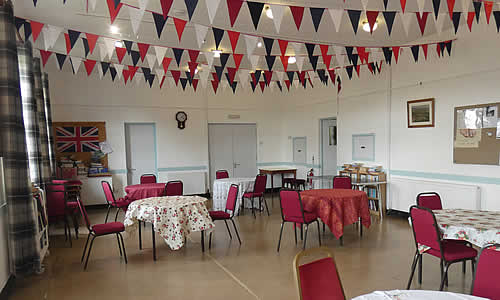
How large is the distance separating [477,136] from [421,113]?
3.52 ft

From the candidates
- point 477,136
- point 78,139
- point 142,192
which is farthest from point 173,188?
point 477,136

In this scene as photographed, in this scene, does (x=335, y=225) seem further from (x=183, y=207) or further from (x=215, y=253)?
(x=183, y=207)

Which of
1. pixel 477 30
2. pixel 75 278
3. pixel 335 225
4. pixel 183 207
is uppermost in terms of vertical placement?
pixel 477 30

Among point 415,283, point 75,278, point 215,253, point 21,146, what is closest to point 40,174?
point 21,146

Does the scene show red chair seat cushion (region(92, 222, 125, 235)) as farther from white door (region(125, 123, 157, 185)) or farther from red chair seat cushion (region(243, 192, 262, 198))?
white door (region(125, 123, 157, 185))

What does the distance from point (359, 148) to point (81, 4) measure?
5.84 meters

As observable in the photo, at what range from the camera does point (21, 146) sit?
3607 mm

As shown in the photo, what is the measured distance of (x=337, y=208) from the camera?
459cm

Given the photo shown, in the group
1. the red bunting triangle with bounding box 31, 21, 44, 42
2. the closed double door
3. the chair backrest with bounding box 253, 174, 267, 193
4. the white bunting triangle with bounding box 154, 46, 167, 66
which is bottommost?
the chair backrest with bounding box 253, 174, 267, 193

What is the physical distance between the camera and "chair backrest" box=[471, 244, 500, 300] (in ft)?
6.31

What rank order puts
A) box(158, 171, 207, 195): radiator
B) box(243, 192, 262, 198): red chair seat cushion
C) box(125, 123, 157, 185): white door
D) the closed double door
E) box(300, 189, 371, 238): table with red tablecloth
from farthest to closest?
the closed double door
box(158, 171, 207, 195): radiator
box(125, 123, 157, 185): white door
box(243, 192, 262, 198): red chair seat cushion
box(300, 189, 371, 238): table with red tablecloth

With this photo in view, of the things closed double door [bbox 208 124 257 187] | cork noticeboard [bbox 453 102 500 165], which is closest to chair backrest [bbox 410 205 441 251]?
cork noticeboard [bbox 453 102 500 165]

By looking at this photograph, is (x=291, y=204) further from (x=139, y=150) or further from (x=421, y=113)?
(x=139, y=150)

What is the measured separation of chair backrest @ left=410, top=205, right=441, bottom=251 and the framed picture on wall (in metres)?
3.17
